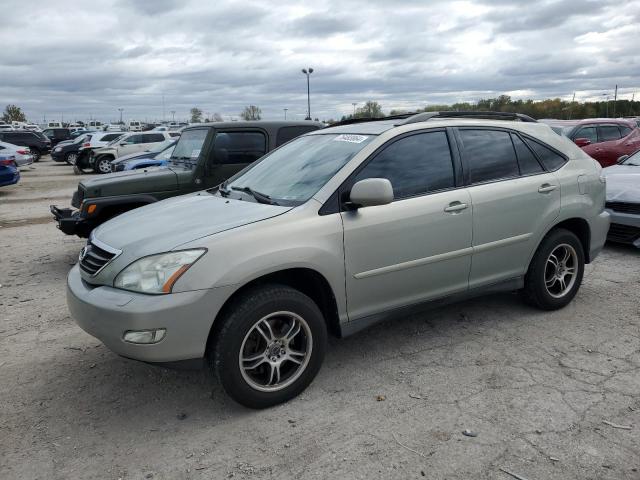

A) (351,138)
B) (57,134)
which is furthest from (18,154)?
(57,134)

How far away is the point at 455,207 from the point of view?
386 centimetres

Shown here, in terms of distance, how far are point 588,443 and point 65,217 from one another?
6158 mm

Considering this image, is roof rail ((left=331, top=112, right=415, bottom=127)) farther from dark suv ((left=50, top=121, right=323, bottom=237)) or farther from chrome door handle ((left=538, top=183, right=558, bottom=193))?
dark suv ((left=50, top=121, right=323, bottom=237))

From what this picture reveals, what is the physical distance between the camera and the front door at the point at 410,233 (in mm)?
3467

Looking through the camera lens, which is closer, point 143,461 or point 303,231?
point 143,461

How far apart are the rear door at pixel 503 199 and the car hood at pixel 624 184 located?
3039 mm

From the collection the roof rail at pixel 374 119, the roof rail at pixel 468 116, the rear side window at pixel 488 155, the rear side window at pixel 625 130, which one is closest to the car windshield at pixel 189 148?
the roof rail at pixel 374 119

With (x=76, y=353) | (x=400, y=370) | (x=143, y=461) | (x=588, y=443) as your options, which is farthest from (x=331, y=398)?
(x=76, y=353)

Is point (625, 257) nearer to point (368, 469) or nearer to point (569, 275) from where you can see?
point (569, 275)

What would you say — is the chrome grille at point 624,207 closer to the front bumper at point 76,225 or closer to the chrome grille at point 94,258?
the chrome grille at point 94,258

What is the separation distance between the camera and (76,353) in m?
4.12

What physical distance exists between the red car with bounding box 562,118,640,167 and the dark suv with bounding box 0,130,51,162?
27867 mm

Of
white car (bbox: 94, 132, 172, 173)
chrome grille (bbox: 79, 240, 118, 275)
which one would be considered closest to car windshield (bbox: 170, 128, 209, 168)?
chrome grille (bbox: 79, 240, 118, 275)

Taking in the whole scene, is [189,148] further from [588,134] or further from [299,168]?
[588,134]
